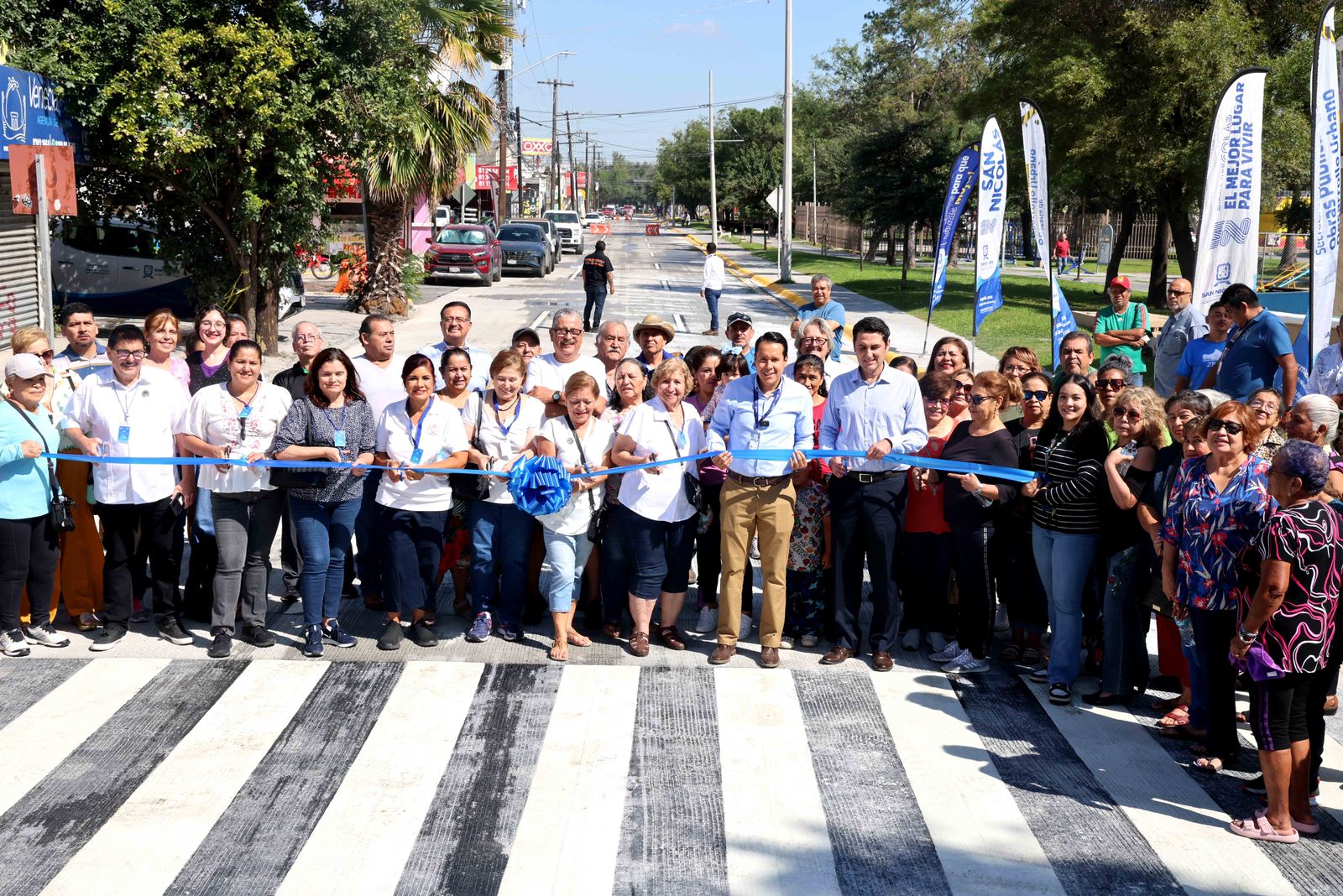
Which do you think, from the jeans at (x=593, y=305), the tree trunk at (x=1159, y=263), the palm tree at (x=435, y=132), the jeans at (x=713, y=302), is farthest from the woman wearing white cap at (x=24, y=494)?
the tree trunk at (x=1159, y=263)

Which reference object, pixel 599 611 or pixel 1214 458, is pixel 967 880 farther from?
pixel 599 611

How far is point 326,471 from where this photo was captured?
7.14 m

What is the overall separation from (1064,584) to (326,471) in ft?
13.6

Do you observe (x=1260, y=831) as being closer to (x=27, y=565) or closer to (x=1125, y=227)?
(x=27, y=565)

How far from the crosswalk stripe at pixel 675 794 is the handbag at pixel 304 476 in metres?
2.15

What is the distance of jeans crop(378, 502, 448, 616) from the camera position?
24.1 feet

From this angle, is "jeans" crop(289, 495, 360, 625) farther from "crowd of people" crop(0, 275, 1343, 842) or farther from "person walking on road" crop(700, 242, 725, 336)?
"person walking on road" crop(700, 242, 725, 336)

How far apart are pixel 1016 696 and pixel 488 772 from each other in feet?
9.71

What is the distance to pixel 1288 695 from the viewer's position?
17.1 ft

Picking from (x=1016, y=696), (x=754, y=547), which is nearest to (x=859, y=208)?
(x=754, y=547)

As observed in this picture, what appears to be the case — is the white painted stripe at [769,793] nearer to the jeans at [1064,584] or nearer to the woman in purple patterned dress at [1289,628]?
the jeans at [1064,584]

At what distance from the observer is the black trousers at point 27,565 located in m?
7.07

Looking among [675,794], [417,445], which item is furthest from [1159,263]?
[675,794]

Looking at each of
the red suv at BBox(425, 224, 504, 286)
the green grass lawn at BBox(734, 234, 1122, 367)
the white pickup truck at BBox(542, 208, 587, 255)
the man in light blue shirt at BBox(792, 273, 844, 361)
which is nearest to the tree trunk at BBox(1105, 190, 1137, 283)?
the green grass lawn at BBox(734, 234, 1122, 367)
